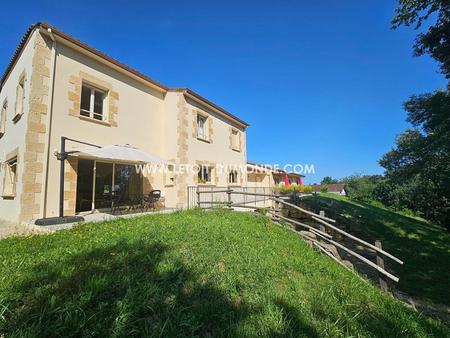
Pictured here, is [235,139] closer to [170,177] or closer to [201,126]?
[201,126]

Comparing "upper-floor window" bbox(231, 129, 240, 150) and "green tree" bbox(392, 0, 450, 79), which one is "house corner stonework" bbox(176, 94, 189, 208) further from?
"green tree" bbox(392, 0, 450, 79)

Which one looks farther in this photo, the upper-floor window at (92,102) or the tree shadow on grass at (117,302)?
the upper-floor window at (92,102)

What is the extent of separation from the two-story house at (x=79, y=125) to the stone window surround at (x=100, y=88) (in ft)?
0.12

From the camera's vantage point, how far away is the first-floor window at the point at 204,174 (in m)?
13.2

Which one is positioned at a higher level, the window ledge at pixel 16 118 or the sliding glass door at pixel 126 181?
the window ledge at pixel 16 118

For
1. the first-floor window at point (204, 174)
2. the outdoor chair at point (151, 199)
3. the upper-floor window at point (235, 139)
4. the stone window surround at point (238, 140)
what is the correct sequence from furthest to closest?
the upper-floor window at point (235, 139)
the stone window surround at point (238, 140)
the first-floor window at point (204, 174)
the outdoor chair at point (151, 199)

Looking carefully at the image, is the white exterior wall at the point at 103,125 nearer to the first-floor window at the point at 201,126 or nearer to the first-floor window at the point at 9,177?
the first-floor window at the point at 201,126

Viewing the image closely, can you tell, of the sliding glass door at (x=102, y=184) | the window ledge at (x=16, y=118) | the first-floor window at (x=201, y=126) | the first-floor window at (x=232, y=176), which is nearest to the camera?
A: the window ledge at (x=16, y=118)

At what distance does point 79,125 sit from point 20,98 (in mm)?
2630

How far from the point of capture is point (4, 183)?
8.95 meters

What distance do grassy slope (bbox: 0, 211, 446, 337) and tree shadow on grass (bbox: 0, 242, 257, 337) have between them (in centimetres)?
1

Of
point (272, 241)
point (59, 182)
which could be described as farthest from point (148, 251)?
point (59, 182)

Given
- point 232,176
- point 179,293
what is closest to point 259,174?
point 232,176

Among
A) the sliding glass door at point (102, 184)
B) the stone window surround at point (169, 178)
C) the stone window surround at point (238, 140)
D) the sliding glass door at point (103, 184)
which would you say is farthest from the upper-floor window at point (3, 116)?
the stone window surround at point (238, 140)
